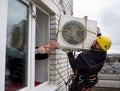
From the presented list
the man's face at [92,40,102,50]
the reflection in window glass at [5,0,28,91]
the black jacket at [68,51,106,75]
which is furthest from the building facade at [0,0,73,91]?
the man's face at [92,40,102,50]

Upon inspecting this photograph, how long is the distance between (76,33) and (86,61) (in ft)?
1.66

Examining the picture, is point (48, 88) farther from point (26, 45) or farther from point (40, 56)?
point (26, 45)

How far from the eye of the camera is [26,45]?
2.82 m

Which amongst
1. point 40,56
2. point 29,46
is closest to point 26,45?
point 29,46

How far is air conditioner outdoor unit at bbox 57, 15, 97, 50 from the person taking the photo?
2865mm

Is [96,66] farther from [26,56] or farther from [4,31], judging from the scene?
[4,31]

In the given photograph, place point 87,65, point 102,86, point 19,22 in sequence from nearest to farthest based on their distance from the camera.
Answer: point 19,22 < point 87,65 < point 102,86

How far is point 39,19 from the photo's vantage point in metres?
3.74

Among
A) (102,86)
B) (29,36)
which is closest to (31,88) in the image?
(29,36)

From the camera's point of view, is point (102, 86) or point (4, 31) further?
point (102, 86)

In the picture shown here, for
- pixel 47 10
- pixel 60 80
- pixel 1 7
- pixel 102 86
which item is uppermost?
pixel 47 10

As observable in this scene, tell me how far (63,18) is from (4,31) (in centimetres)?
100

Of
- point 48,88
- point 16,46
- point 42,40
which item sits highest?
point 42,40

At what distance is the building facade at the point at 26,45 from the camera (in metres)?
2.29
